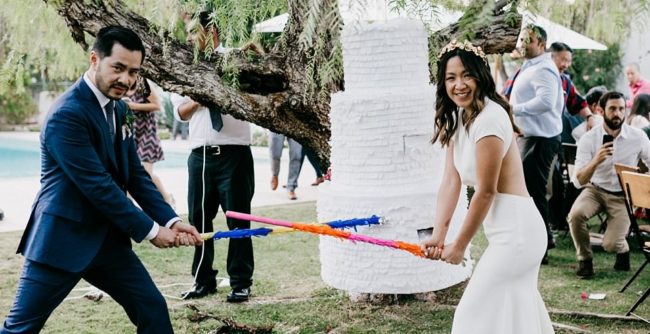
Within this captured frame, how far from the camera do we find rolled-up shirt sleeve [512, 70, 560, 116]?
607cm

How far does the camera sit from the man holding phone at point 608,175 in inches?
233

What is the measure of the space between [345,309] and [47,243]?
234 centimetres

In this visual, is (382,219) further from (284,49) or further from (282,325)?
(284,49)

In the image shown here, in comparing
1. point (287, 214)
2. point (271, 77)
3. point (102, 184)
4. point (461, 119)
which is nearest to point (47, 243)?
point (102, 184)

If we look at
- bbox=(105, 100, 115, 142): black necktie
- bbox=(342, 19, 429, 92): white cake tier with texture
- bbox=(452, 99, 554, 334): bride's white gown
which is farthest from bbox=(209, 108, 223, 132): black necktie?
bbox=(452, 99, 554, 334): bride's white gown

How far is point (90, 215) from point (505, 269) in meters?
1.74

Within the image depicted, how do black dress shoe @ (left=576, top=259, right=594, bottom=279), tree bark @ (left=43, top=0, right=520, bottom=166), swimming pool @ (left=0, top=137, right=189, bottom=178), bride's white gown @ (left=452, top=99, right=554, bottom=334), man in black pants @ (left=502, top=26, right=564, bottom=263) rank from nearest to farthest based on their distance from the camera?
1. bride's white gown @ (left=452, top=99, right=554, bottom=334)
2. tree bark @ (left=43, top=0, right=520, bottom=166)
3. black dress shoe @ (left=576, top=259, right=594, bottom=279)
4. man in black pants @ (left=502, top=26, right=564, bottom=263)
5. swimming pool @ (left=0, top=137, right=189, bottom=178)

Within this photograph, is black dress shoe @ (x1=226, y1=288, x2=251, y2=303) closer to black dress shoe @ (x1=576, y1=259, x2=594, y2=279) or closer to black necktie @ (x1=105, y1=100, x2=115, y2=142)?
black necktie @ (x1=105, y1=100, x2=115, y2=142)

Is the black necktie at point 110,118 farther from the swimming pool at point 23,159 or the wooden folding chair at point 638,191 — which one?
the swimming pool at point 23,159

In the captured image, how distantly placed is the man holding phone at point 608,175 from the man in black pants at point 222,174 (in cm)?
262

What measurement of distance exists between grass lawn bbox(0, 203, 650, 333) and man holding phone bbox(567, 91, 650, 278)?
0.27 meters

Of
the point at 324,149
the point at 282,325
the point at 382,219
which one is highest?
the point at 324,149

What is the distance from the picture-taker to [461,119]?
3.32 metres

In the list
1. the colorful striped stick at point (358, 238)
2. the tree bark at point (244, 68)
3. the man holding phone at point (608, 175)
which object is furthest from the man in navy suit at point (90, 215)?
the man holding phone at point (608, 175)
